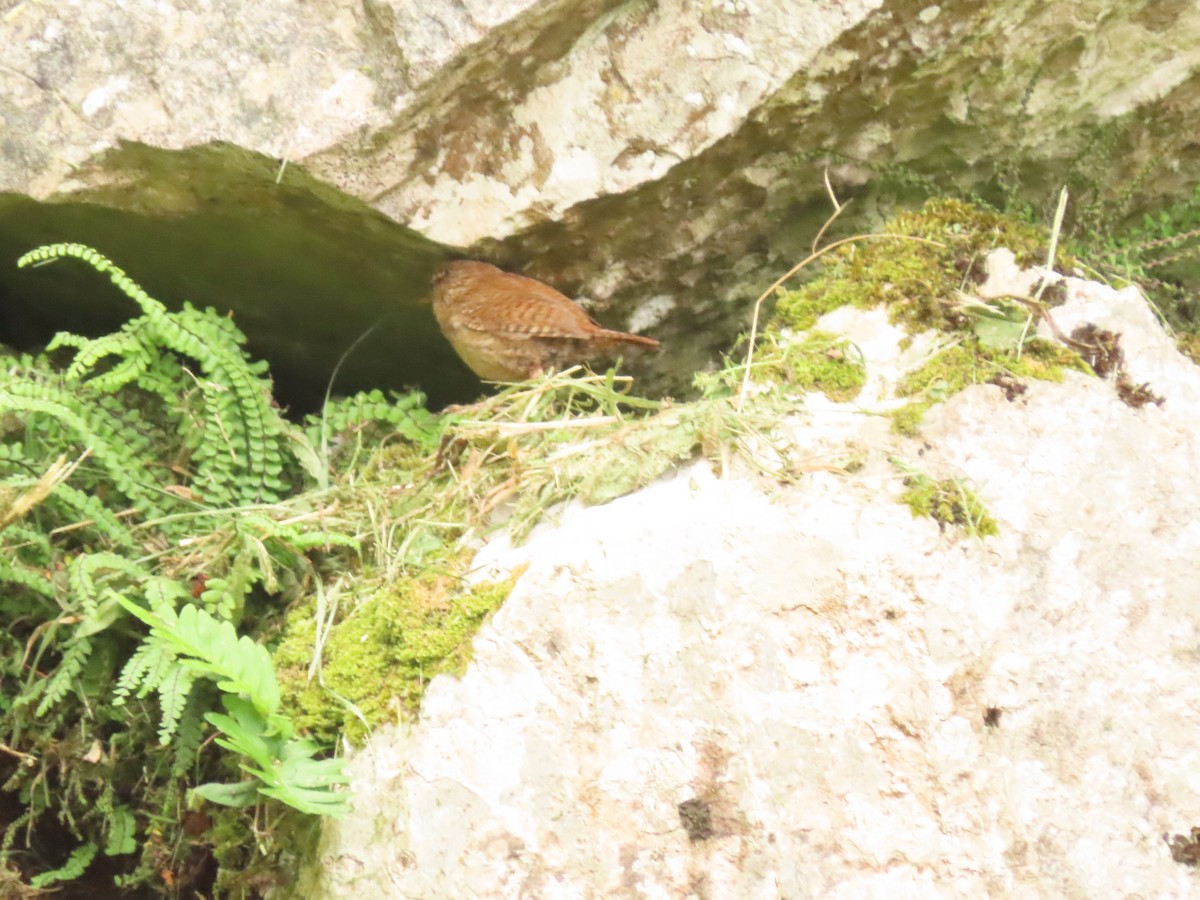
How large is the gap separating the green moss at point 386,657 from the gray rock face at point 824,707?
5 cm

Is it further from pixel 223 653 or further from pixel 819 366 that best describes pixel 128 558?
pixel 819 366

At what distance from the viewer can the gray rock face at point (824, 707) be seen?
6.28 feet

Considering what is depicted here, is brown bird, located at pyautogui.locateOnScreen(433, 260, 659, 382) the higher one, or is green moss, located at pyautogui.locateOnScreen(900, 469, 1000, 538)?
brown bird, located at pyautogui.locateOnScreen(433, 260, 659, 382)

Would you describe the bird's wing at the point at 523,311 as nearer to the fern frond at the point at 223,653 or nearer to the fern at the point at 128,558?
the fern at the point at 128,558

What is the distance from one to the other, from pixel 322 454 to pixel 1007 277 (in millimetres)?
1978

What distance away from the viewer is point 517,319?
10.2ft

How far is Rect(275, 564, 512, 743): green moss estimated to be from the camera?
2.15 meters

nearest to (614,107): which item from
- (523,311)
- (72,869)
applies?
(523,311)

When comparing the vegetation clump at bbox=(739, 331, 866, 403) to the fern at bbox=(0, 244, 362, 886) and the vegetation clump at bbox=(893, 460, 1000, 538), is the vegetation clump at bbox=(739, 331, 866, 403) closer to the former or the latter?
the vegetation clump at bbox=(893, 460, 1000, 538)

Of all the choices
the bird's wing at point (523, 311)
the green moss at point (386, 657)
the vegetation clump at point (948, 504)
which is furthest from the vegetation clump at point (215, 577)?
the vegetation clump at point (948, 504)

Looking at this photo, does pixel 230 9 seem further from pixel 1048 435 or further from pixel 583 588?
pixel 1048 435

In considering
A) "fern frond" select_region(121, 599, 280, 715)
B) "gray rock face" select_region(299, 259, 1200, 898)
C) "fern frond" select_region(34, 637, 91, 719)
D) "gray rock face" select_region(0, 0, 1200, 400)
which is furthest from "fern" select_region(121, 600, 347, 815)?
"gray rock face" select_region(0, 0, 1200, 400)

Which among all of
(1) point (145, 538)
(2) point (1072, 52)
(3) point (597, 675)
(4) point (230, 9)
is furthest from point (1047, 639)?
(4) point (230, 9)

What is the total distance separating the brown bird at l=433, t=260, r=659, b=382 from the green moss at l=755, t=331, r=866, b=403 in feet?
2.13
